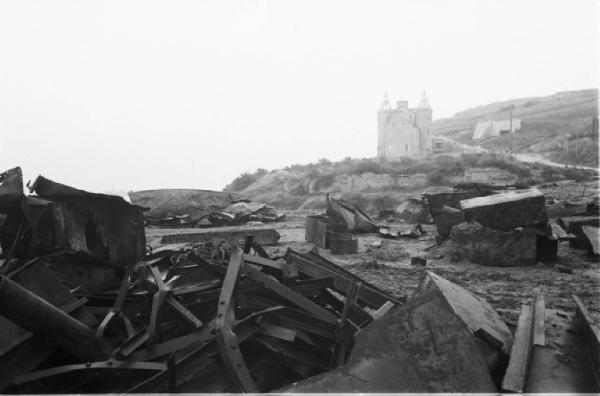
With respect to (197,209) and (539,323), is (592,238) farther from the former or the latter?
(197,209)

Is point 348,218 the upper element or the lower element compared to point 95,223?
lower

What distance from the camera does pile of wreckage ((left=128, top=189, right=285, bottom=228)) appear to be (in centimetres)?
1463

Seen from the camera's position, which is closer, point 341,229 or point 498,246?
point 498,246

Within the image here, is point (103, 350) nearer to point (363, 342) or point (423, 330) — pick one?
point (363, 342)

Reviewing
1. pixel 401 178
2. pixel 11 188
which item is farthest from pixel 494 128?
pixel 11 188

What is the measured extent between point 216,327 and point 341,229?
8919 mm

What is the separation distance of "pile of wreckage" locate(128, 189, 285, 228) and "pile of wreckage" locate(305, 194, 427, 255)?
3.93m

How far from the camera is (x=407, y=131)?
47312 millimetres

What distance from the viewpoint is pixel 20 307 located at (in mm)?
2639

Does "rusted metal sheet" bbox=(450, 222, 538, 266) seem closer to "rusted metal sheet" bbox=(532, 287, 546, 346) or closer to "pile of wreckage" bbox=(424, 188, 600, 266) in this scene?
"pile of wreckage" bbox=(424, 188, 600, 266)

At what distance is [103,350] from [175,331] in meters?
0.53

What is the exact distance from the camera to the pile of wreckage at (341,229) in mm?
9367

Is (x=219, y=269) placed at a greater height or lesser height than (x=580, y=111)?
lesser

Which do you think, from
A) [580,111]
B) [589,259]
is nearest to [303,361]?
[589,259]
